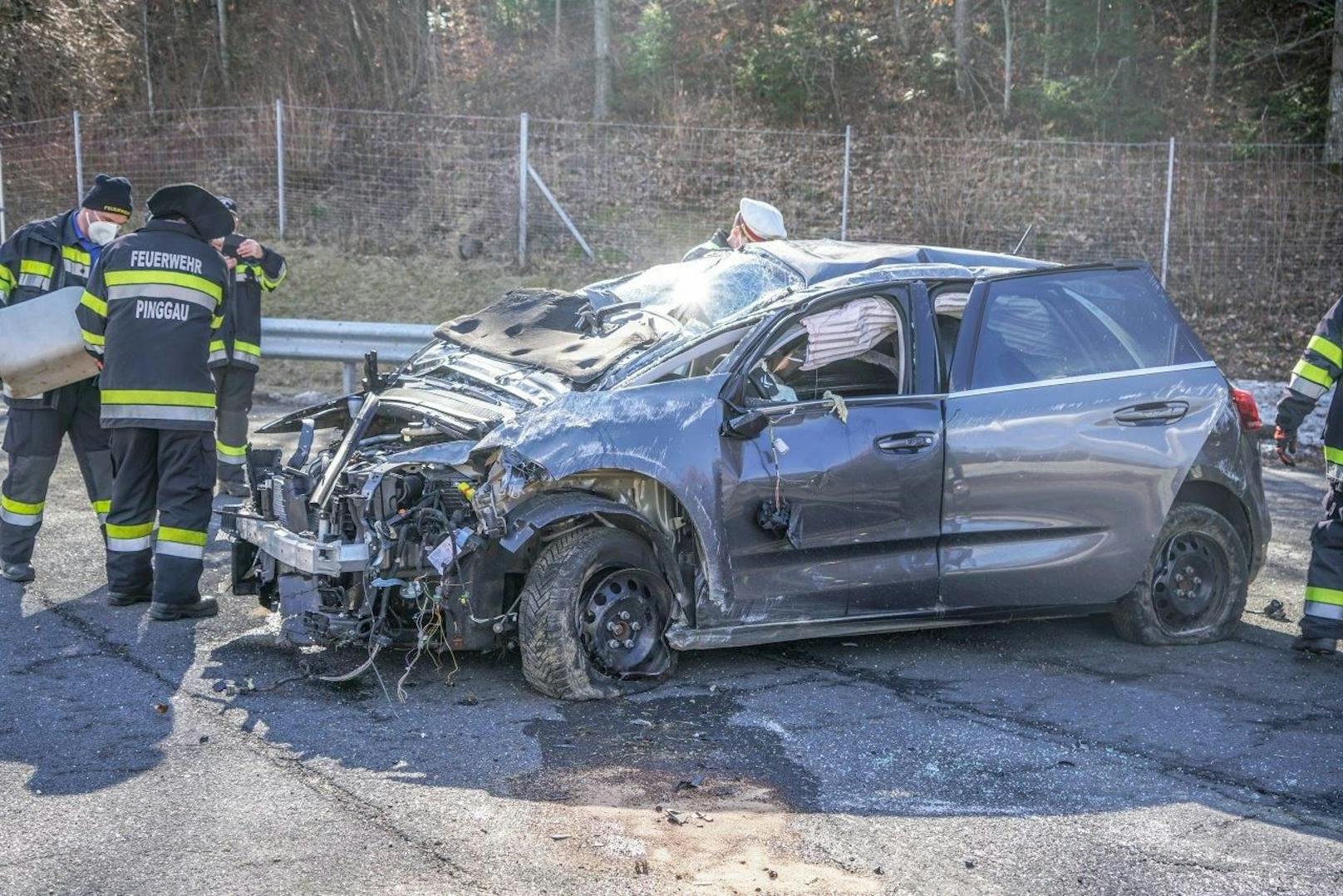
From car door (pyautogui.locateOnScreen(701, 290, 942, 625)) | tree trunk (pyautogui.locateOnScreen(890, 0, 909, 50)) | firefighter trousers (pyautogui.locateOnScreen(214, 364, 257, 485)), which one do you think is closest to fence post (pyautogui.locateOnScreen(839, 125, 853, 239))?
tree trunk (pyautogui.locateOnScreen(890, 0, 909, 50))

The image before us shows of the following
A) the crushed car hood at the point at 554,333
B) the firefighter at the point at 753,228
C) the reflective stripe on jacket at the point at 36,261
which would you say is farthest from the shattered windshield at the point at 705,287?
the reflective stripe on jacket at the point at 36,261

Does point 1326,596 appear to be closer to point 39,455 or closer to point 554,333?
point 554,333

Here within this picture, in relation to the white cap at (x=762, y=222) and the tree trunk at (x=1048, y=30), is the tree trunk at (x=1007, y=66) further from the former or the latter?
the white cap at (x=762, y=222)

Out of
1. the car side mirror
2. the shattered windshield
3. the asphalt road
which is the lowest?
the asphalt road

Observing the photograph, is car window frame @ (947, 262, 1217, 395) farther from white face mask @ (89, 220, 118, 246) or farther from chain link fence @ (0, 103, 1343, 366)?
chain link fence @ (0, 103, 1343, 366)

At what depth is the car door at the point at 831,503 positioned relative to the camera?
5648 mm

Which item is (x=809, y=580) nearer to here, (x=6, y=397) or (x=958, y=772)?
Answer: (x=958, y=772)

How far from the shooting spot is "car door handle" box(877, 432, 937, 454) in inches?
230

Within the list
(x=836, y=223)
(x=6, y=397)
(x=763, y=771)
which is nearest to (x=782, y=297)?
(x=763, y=771)

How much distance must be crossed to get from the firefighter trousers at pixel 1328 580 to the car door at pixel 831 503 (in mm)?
1852

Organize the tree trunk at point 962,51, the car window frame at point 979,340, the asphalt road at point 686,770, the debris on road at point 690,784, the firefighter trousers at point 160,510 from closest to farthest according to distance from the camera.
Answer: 1. the asphalt road at point 686,770
2. the debris on road at point 690,784
3. the car window frame at point 979,340
4. the firefighter trousers at point 160,510
5. the tree trunk at point 962,51

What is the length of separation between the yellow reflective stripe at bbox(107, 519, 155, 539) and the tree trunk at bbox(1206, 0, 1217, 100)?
19314mm

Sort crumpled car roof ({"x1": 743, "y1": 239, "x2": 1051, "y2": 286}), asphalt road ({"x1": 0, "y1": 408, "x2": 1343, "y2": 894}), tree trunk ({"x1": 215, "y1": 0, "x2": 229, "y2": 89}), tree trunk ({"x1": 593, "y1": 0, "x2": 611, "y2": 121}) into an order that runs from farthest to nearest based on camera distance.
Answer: tree trunk ({"x1": 215, "y1": 0, "x2": 229, "y2": 89}) < tree trunk ({"x1": 593, "y1": 0, "x2": 611, "y2": 121}) < crumpled car roof ({"x1": 743, "y1": 239, "x2": 1051, "y2": 286}) < asphalt road ({"x1": 0, "y1": 408, "x2": 1343, "y2": 894})

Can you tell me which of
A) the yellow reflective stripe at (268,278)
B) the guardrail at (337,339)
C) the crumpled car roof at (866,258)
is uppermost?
the crumpled car roof at (866,258)
